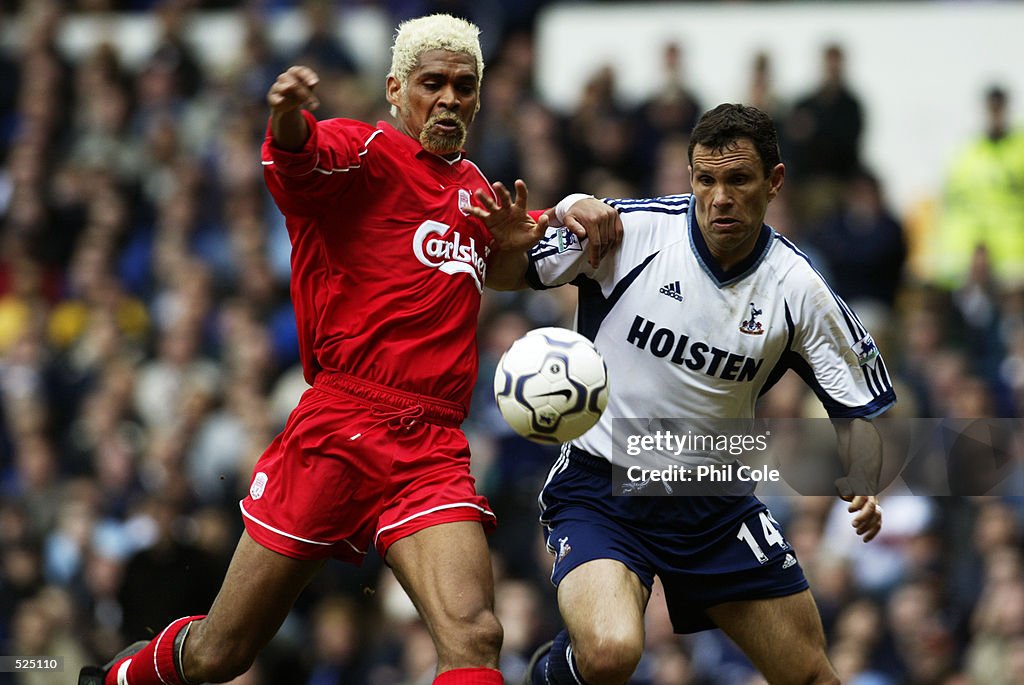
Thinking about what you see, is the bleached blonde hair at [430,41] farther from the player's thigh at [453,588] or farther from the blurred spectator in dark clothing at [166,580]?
the blurred spectator in dark clothing at [166,580]

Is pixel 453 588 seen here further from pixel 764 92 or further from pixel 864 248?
pixel 764 92

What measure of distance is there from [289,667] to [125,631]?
1090 mm

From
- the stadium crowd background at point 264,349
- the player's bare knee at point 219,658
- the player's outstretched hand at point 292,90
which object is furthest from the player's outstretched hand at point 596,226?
the stadium crowd background at point 264,349

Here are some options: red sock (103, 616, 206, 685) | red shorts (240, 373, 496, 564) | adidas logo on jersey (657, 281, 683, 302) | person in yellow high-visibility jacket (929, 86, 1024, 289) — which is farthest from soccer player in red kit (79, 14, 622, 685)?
person in yellow high-visibility jacket (929, 86, 1024, 289)

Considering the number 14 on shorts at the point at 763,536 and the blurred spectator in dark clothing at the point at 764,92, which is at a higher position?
the blurred spectator in dark clothing at the point at 764,92

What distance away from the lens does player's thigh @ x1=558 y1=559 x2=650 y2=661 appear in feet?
19.5

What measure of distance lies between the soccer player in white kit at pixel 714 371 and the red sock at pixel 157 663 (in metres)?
1.59

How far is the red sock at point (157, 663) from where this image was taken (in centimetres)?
636

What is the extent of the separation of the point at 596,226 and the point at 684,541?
1359 millimetres

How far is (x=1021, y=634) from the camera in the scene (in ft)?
30.4

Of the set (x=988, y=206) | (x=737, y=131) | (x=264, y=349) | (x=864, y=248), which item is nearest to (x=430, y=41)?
(x=737, y=131)

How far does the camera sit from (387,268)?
20.0 feet

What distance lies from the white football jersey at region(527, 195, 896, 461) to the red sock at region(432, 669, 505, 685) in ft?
3.98

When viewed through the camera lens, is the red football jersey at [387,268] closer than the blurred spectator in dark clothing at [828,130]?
Yes
